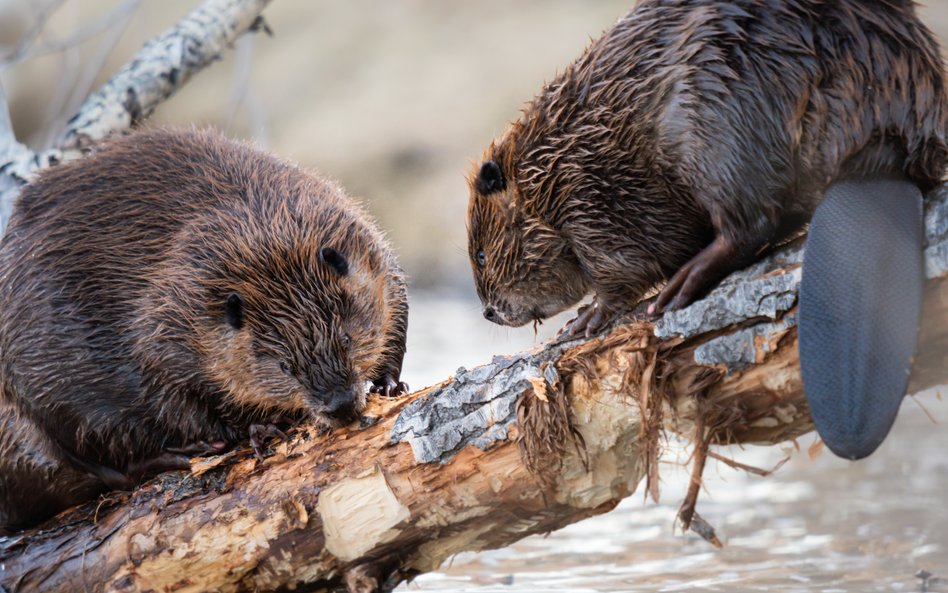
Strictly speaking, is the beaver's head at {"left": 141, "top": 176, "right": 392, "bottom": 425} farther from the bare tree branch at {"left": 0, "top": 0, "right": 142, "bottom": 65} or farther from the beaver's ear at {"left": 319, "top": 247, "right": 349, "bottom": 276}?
the bare tree branch at {"left": 0, "top": 0, "right": 142, "bottom": 65}

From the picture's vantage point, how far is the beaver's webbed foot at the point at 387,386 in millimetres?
3178

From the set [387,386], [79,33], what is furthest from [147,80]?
[387,386]

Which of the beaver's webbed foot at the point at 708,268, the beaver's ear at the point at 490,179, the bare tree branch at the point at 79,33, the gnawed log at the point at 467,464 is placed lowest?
the gnawed log at the point at 467,464

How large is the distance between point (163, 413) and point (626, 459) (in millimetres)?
1357

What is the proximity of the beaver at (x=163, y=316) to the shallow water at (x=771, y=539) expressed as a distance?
1.86ft

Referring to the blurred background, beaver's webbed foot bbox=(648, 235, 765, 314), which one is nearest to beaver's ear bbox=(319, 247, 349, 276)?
the blurred background

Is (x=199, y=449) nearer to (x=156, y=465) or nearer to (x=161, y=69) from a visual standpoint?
(x=156, y=465)

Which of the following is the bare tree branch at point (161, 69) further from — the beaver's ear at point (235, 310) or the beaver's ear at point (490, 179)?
the beaver's ear at point (490, 179)

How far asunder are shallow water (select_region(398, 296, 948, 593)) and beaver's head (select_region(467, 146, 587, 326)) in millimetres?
227

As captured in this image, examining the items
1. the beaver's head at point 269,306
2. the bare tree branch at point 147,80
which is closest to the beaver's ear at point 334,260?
the beaver's head at point 269,306

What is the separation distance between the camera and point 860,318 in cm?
184

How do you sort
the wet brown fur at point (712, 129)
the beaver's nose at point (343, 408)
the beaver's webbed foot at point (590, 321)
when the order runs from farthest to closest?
the beaver's nose at point (343, 408) → the beaver's webbed foot at point (590, 321) → the wet brown fur at point (712, 129)

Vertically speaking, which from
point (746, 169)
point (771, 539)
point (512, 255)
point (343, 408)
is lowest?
point (771, 539)

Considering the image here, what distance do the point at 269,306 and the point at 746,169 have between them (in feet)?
4.49
